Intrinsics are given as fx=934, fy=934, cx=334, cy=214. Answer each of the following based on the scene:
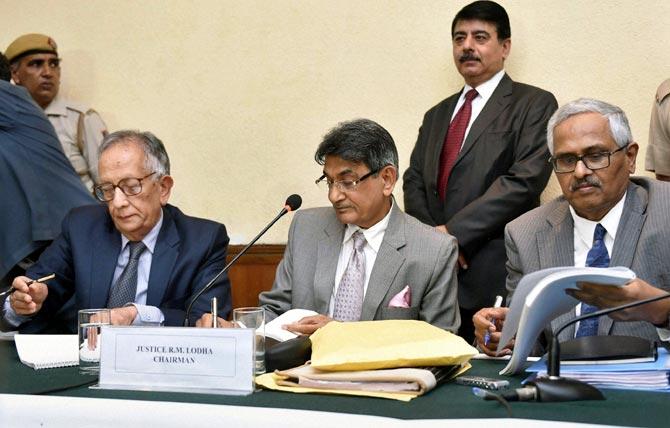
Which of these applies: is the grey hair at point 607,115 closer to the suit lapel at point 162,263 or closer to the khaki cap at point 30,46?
the suit lapel at point 162,263

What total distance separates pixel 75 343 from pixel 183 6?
9.51 feet

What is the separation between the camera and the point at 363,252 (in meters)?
3.10

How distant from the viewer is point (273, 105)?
482 centimetres

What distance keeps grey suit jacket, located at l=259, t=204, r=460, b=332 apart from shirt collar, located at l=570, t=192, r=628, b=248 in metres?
0.45

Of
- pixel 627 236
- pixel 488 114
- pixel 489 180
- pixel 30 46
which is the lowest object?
pixel 627 236

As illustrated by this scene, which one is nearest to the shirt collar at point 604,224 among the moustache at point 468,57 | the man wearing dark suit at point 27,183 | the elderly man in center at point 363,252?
the elderly man in center at point 363,252

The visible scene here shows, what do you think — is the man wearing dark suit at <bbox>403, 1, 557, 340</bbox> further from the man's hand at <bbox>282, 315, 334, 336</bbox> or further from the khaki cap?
the khaki cap

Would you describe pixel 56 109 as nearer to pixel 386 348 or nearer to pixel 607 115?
pixel 607 115

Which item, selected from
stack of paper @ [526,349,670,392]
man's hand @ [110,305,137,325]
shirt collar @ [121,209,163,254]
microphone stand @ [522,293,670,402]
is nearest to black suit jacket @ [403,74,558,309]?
Result: shirt collar @ [121,209,163,254]

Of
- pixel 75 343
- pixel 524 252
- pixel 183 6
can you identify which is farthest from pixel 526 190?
pixel 183 6

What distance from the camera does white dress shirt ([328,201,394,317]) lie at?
10.0 ft

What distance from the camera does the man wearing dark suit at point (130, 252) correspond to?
308 centimetres

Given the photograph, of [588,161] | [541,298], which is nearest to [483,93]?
[588,161]

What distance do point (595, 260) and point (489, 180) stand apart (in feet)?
3.95
